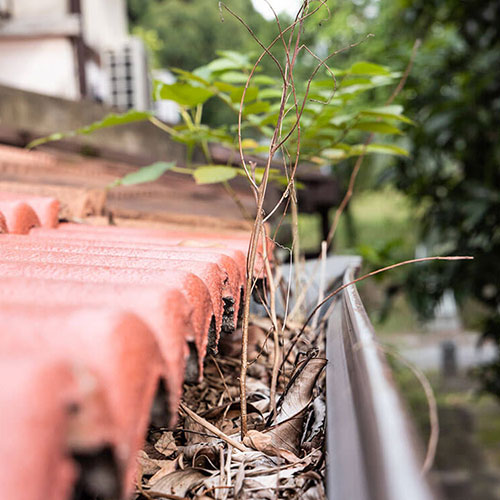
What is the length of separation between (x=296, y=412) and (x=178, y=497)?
250 mm

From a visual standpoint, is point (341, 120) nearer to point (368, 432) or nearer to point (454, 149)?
point (368, 432)

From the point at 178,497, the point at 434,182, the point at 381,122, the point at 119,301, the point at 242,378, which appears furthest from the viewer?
the point at 434,182

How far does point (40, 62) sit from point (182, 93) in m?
5.56

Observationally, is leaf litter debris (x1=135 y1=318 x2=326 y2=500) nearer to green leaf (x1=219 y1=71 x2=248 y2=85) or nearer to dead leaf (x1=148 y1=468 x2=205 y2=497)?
dead leaf (x1=148 y1=468 x2=205 y2=497)

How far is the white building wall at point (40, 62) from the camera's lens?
630cm

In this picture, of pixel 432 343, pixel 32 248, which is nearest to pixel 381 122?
pixel 32 248

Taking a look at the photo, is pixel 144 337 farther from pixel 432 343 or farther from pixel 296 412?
pixel 432 343

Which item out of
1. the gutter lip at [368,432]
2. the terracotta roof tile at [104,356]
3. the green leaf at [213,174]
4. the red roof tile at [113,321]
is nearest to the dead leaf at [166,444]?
the red roof tile at [113,321]

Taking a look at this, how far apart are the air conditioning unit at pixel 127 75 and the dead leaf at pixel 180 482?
793cm

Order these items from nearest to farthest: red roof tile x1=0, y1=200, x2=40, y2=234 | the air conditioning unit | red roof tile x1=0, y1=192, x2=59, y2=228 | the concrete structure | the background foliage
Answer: red roof tile x1=0, y1=200, x2=40, y2=234 < red roof tile x1=0, y1=192, x2=59, y2=228 < the background foliage < the concrete structure < the air conditioning unit

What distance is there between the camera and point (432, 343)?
1723 centimetres

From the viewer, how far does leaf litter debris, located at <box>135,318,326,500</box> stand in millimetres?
698

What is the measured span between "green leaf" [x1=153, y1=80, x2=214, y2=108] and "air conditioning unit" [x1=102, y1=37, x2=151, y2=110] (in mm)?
6984

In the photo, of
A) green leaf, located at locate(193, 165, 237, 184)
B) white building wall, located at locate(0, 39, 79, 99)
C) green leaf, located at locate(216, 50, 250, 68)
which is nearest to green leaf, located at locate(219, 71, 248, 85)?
green leaf, located at locate(216, 50, 250, 68)
